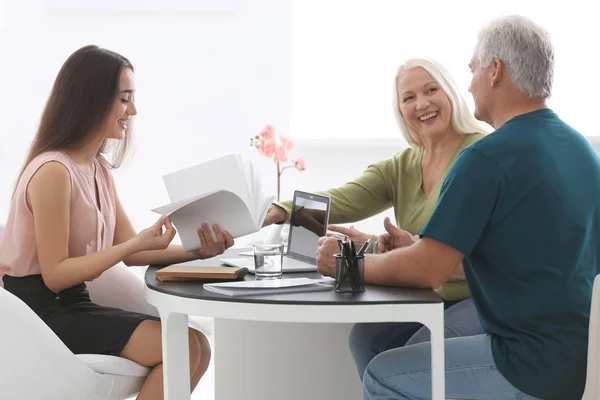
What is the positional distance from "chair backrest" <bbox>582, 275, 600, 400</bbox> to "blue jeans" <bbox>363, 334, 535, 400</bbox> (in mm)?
138

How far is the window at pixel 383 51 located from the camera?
4.81m

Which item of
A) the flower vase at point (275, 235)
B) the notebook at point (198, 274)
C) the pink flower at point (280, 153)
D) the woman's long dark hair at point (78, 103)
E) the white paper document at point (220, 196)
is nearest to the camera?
the notebook at point (198, 274)

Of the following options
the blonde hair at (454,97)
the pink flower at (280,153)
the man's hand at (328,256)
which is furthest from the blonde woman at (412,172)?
the pink flower at (280,153)

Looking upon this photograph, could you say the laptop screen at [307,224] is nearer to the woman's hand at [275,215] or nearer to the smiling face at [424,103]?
the woman's hand at [275,215]

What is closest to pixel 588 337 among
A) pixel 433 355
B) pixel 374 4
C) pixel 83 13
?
pixel 433 355

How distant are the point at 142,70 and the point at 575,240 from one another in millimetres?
3406

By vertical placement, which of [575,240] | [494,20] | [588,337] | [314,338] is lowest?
[314,338]

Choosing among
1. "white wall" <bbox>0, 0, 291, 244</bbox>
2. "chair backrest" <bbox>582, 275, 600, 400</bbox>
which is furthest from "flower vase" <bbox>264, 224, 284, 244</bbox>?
"white wall" <bbox>0, 0, 291, 244</bbox>

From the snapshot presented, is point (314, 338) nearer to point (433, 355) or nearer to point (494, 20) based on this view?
point (433, 355)

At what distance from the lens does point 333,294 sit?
1.80 meters

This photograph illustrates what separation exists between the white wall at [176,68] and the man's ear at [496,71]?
2.92 m

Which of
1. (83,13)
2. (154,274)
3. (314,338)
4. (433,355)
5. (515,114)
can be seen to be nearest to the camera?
(433,355)

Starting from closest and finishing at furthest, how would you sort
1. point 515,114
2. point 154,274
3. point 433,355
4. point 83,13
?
1. point 433,355
2. point 515,114
3. point 154,274
4. point 83,13

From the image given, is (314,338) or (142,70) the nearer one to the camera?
(314,338)
